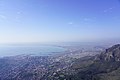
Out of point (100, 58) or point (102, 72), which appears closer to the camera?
point (102, 72)

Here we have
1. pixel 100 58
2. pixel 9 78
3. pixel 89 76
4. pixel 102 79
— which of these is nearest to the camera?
pixel 102 79

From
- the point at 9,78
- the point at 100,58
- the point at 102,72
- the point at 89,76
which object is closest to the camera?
the point at 89,76

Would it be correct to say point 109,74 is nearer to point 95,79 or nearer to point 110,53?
point 95,79

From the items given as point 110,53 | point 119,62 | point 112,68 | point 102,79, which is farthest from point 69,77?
point 110,53

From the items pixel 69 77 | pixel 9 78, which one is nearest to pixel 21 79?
pixel 9 78

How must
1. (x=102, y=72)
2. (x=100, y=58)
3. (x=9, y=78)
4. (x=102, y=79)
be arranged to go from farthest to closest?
(x=100, y=58) < (x=9, y=78) < (x=102, y=72) < (x=102, y=79)

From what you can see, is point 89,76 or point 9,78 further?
point 9,78

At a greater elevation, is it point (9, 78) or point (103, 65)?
point (103, 65)

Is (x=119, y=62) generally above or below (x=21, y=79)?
above

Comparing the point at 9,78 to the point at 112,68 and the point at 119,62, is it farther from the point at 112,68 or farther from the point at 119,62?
the point at 119,62
